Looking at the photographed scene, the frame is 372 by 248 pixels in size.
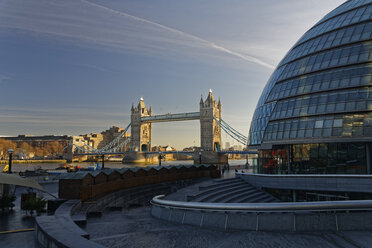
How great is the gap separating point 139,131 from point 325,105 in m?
154

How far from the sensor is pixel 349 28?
28.4 metres

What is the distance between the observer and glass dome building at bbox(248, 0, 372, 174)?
2411cm

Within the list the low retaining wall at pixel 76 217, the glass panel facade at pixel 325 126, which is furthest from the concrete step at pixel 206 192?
the glass panel facade at pixel 325 126

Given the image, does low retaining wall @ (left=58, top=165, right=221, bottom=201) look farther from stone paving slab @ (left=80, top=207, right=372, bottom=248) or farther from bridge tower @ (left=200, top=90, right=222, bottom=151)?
bridge tower @ (left=200, top=90, right=222, bottom=151)

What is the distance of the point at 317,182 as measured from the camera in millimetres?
23922

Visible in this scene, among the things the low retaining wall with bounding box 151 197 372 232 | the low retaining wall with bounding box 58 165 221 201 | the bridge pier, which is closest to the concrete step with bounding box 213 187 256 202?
the low retaining wall with bounding box 58 165 221 201

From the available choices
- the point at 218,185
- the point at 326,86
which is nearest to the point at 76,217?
the point at 218,185

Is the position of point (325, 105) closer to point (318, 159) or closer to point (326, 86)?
point (326, 86)

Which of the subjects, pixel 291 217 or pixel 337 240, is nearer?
pixel 337 240

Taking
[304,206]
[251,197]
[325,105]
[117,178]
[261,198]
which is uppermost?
[325,105]

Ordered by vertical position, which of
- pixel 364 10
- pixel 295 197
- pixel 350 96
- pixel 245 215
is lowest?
pixel 295 197

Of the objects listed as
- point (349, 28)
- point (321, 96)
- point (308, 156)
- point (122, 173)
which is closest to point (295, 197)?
point (308, 156)

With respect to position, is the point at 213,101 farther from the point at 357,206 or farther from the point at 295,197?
the point at 357,206

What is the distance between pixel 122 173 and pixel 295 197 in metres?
15.0
